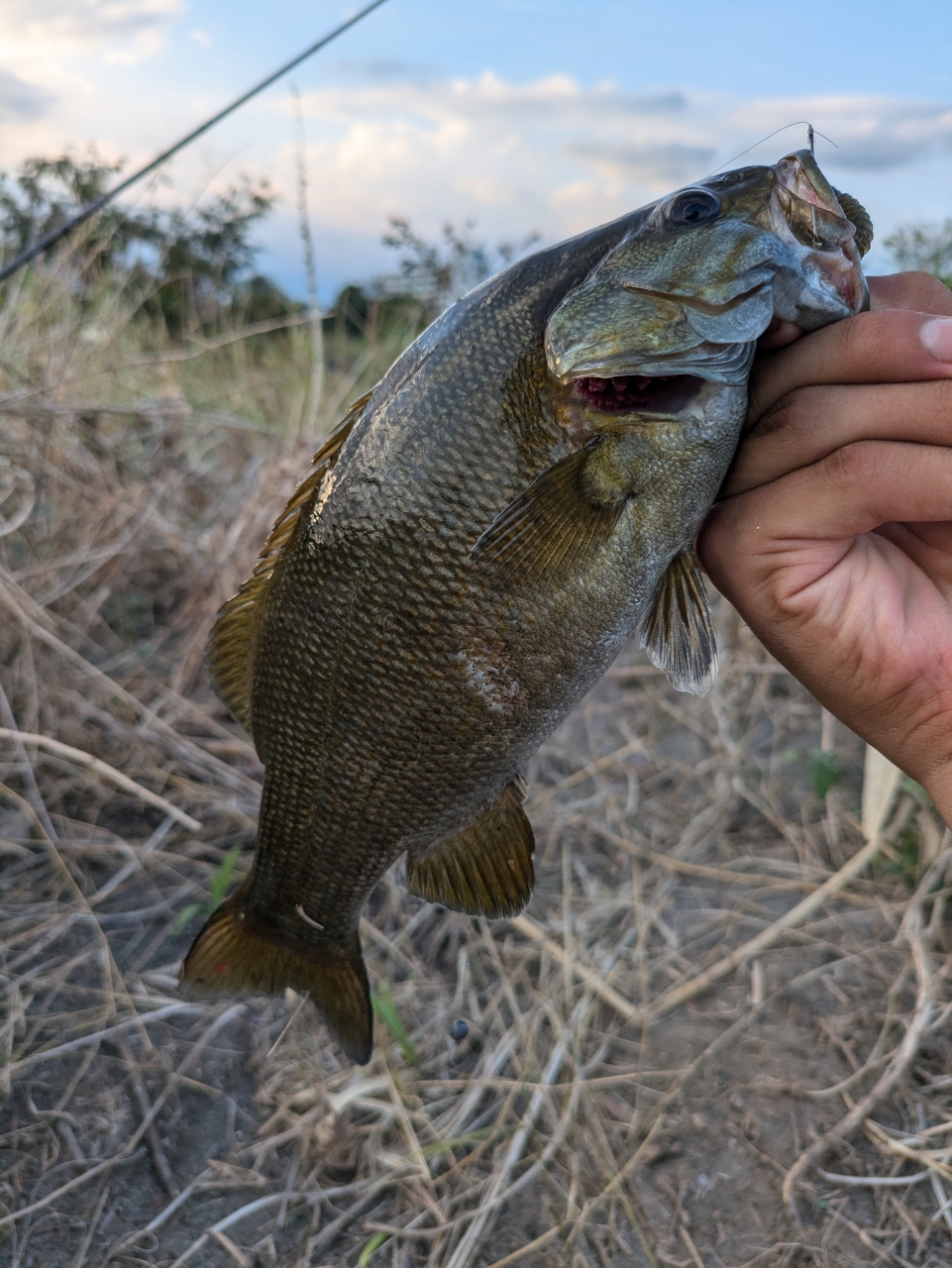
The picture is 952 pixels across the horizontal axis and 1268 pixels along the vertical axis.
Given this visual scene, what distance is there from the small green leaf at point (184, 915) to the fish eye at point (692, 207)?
2.17 metres

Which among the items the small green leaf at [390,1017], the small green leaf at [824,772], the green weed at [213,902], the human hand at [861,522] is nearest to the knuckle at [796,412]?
the human hand at [861,522]

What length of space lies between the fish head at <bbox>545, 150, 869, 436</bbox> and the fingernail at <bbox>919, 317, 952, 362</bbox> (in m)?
0.11

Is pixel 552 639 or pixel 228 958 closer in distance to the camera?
pixel 552 639

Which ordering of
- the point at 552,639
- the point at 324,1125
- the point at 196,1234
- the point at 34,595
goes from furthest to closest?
1. the point at 34,595
2. the point at 324,1125
3. the point at 196,1234
4. the point at 552,639

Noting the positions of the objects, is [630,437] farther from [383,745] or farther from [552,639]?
[383,745]

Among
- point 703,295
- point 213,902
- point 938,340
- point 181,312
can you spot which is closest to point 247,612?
point 703,295

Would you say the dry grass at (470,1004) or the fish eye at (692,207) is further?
the dry grass at (470,1004)

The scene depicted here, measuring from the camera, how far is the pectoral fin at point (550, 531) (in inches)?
50.1

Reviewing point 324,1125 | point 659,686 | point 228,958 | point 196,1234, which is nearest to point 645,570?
point 228,958

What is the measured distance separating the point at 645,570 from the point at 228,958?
3.32ft

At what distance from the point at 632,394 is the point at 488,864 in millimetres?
797

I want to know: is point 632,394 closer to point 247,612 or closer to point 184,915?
point 247,612

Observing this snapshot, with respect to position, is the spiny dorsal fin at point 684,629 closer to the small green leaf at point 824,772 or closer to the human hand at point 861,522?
the human hand at point 861,522

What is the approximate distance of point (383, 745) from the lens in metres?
1.46
